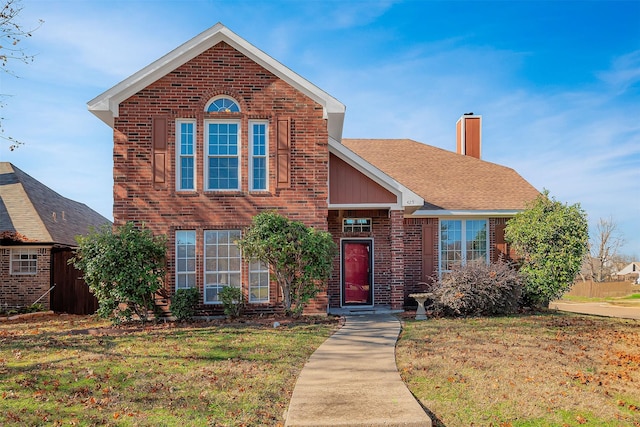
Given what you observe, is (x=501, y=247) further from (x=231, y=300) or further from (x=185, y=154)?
(x=185, y=154)

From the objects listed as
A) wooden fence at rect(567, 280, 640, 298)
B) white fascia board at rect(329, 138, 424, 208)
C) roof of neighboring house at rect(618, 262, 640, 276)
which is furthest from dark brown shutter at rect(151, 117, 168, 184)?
roof of neighboring house at rect(618, 262, 640, 276)

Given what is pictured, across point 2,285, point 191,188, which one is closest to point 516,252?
point 191,188

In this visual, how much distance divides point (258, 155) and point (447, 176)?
8.11 metres

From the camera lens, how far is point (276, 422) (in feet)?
18.3

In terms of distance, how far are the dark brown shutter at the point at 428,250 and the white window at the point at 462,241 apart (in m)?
0.35

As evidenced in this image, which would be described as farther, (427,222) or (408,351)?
(427,222)

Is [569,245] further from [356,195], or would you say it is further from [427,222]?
[356,195]

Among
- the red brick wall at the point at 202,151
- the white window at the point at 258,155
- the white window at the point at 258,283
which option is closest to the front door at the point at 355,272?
the red brick wall at the point at 202,151

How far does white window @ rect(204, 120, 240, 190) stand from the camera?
13484mm

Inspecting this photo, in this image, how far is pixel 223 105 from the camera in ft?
44.3

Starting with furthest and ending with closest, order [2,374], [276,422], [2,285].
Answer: [2,285]
[2,374]
[276,422]

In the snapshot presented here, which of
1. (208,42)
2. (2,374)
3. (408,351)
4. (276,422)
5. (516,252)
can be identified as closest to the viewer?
(276,422)

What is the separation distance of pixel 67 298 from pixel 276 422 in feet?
47.1

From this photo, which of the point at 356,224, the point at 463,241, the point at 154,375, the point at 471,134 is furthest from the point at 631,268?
the point at 154,375
